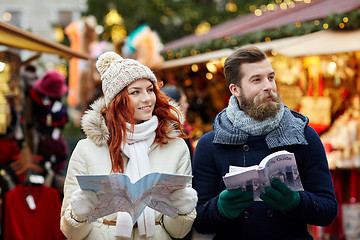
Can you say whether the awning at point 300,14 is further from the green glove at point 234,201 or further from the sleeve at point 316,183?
the green glove at point 234,201

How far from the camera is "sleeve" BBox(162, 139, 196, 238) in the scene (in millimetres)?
3131

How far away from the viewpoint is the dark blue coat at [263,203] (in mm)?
3148

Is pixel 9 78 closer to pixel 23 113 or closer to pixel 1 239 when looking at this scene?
pixel 23 113

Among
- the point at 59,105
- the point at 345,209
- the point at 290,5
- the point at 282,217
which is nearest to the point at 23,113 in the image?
the point at 59,105

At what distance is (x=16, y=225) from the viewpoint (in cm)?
545

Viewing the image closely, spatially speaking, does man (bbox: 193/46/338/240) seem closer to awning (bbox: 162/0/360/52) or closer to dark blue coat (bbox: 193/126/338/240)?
dark blue coat (bbox: 193/126/338/240)

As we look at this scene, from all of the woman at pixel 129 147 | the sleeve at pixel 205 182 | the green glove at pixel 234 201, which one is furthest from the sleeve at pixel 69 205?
the green glove at pixel 234 201

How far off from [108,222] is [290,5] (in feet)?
27.0

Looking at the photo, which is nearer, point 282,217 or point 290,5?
point 282,217

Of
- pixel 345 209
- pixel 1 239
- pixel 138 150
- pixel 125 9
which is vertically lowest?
pixel 345 209

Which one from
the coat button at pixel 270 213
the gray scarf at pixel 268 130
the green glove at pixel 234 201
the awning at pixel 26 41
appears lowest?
the coat button at pixel 270 213

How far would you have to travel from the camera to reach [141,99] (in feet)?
11.1

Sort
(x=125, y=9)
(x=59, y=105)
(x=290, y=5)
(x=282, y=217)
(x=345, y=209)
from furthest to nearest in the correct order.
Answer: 1. (x=125, y=9)
2. (x=290, y=5)
3. (x=59, y=105)
4. (x=345, y=209)
5. (x=282, y=217)

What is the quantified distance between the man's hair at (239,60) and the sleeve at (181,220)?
53 centimetres
